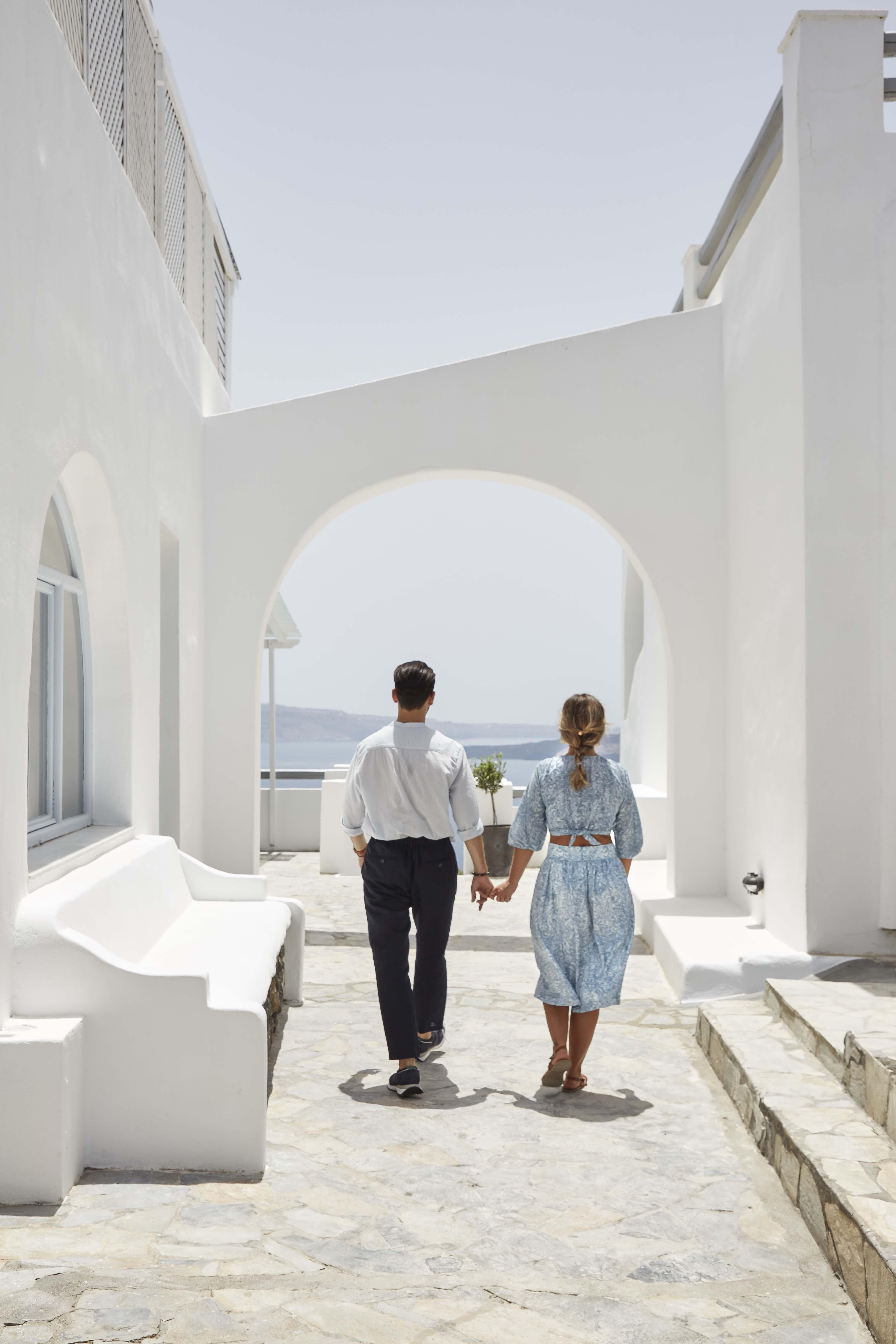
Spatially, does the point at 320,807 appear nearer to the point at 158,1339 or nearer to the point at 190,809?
the point at 190,809

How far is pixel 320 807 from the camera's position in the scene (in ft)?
35.8

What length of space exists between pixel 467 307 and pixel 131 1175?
1965cm

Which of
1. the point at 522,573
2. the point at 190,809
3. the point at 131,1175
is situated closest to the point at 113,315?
the point at 190,809

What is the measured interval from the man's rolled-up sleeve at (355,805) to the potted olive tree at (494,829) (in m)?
4.96

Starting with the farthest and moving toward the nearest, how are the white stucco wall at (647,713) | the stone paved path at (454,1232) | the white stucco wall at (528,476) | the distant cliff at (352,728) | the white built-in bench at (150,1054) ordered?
1. the distant cliff at (352,728)
2. the white stucco wall at (647,713)
3. the white stucco wall at (528,476)
4. the white built-in bench at (150,1054)
5. the stone paved path at (454,1232)

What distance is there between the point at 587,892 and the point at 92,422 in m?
2.79

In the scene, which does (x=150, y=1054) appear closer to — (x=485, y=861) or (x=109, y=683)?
(x=485, y=861)

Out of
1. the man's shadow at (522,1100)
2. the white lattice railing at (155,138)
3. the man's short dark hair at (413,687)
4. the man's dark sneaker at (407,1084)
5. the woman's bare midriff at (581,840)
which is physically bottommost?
the man's shadow at (522,1100)

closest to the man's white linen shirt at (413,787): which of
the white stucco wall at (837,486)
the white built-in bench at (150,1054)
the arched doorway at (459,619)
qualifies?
the white built-in bench at (150,1054)

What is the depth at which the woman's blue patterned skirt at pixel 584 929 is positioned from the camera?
4039 mm

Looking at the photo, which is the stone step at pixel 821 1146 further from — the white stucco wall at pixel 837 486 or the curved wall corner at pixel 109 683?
the curved wall corner at pixel 109 683

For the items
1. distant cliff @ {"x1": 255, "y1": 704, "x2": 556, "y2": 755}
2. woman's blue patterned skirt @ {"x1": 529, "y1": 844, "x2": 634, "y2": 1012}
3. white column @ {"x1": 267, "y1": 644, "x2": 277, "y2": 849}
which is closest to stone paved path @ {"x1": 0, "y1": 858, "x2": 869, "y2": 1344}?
woman's blue patterned skirt @ {"x1": 529, "y1": 844, "x2": 634, "y2": 1012}

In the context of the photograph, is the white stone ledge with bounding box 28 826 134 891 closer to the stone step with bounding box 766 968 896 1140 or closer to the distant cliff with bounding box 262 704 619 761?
the stone step with bounding box 766 968 896 1140

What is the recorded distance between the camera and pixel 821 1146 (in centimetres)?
309
